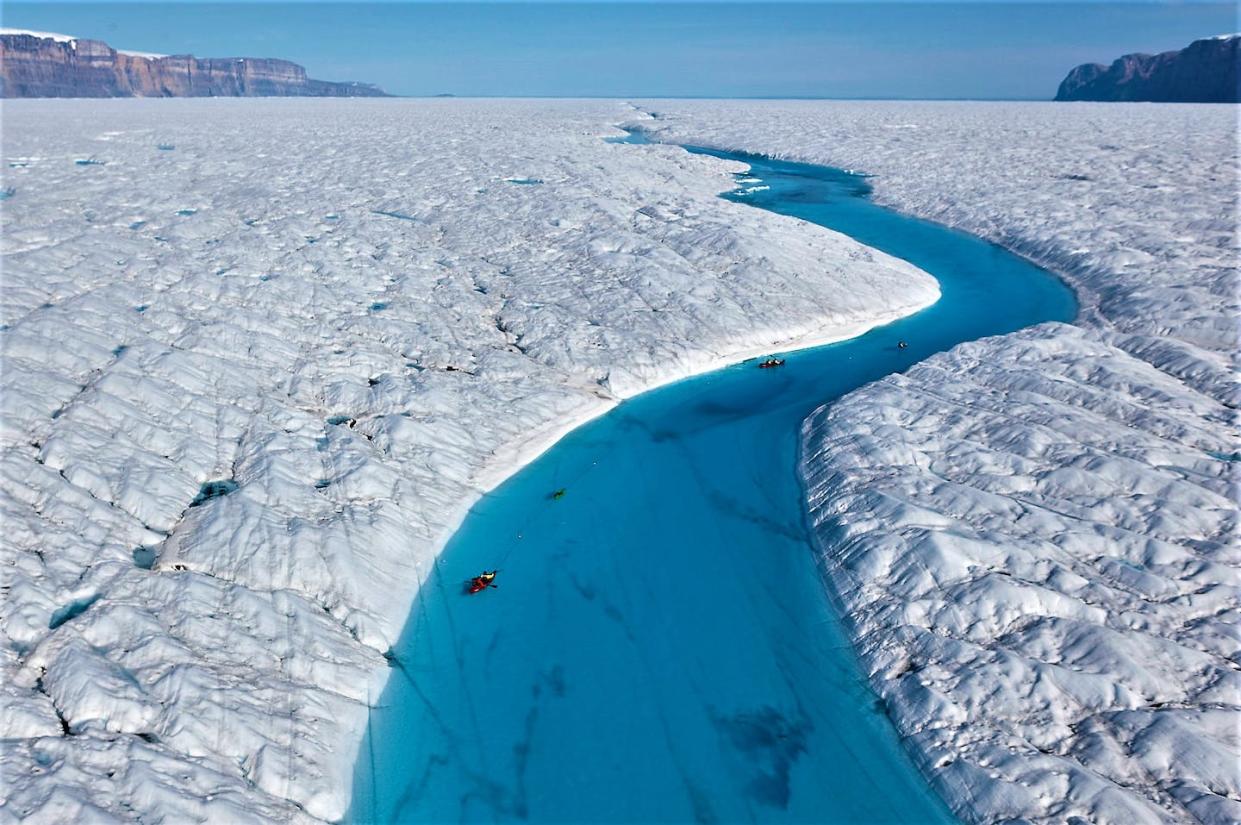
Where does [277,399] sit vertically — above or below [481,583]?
above

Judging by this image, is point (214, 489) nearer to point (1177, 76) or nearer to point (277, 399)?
→ point (277, 399)

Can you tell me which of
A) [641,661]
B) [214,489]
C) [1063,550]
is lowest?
[641,661]

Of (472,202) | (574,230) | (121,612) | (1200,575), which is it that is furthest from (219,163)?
(1200,575)

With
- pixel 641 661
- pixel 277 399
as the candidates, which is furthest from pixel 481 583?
pixel 277 399

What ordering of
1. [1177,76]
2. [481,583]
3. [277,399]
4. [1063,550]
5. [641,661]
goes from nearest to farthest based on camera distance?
[641,661]
[1063,550]
[481,583]
[277,399]
[1177,76]

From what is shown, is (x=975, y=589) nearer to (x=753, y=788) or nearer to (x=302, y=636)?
(x=753, y=788)

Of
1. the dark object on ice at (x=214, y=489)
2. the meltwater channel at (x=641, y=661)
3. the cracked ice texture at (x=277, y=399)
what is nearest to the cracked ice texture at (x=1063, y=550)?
the meltwater channel at (x=641, y=661)
